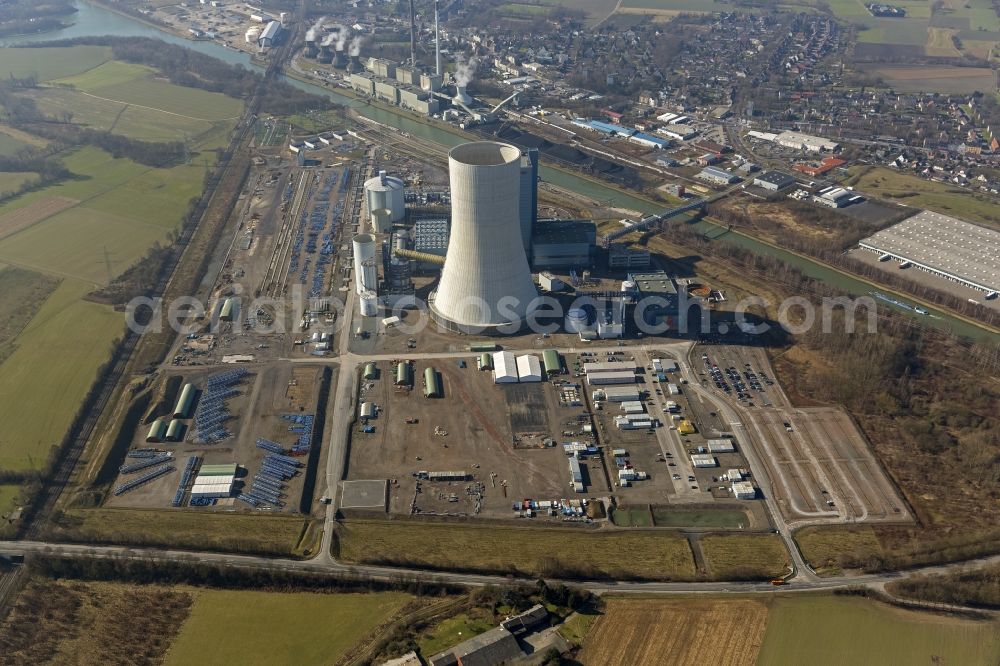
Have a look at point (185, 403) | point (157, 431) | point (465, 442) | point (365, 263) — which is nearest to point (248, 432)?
point (185, 403)

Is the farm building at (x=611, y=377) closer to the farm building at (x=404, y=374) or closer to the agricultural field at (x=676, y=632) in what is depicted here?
the farm building at (x=404, y=374)

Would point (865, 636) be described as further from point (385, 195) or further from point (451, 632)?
point (385, 195)

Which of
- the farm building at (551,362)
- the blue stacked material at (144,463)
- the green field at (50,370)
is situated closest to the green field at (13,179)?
the green field at (50,370)

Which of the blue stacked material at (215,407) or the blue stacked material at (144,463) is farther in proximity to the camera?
the blue stacked material at (215,407)

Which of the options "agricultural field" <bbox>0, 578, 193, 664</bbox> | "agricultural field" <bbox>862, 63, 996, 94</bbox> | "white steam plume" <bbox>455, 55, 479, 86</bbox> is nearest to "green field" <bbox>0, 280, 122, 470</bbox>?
"agricultural field" <bbox>0, 578, 193, 664</bbox>

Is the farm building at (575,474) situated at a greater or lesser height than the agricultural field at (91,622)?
greater

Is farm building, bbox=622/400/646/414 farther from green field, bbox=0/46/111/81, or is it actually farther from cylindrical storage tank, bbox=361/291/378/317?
green field, bbox=0/46/111/81
